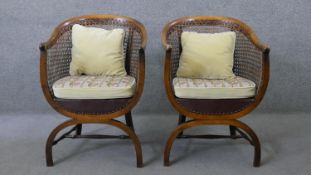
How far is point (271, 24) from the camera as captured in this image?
2332 mm

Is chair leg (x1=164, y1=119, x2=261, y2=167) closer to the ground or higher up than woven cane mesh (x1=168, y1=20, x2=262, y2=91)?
closer to the ground

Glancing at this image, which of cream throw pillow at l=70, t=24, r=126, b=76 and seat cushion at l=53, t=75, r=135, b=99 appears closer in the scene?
seat cushion at l=53, t=75, r=135, b=99

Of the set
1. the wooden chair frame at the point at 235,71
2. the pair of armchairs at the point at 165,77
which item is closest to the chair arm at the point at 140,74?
the pair of armchairs at the point at 165,77

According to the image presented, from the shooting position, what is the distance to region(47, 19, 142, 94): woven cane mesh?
6.13 feet

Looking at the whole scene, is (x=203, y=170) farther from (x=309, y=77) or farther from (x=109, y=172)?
(x=309, y=77)

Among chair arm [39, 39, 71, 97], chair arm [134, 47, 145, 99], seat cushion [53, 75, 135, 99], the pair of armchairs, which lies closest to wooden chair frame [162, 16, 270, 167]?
the pair of armchairs

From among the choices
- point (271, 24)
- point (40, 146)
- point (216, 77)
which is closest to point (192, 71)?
point (216, 77)

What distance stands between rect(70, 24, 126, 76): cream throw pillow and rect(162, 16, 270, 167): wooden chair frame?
0.98 ft

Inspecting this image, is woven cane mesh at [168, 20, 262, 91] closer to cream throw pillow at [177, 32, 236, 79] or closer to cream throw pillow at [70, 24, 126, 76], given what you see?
cream throw pillow at [177, 32, 236, 79]

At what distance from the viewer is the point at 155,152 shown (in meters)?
1.89

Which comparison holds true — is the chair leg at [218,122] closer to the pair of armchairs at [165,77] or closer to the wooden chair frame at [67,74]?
the pair of armchairs at [165,77]

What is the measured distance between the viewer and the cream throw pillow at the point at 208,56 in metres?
1.85

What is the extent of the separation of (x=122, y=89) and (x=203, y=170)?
0.59m

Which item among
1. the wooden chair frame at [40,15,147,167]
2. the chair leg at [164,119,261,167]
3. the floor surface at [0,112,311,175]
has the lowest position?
the floor surface at [0,112,311,175]
